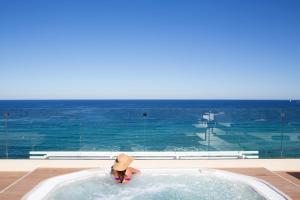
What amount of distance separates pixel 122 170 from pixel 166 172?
0.75 m

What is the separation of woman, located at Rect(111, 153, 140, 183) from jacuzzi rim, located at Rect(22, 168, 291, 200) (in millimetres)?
202

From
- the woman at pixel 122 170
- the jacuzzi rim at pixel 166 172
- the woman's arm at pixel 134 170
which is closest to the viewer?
the jacuzzi rim at pixel 166 172

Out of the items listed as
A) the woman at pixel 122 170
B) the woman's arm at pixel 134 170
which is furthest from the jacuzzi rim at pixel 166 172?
the woman at pixel 122 170

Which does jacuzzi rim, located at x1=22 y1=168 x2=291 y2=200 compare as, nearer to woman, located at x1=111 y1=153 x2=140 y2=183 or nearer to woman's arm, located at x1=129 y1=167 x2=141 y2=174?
woman's arm, located at x1=129 y1=167 x2=141 y2=174

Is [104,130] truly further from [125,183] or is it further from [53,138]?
[125,183]

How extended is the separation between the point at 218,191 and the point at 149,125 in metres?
3.72

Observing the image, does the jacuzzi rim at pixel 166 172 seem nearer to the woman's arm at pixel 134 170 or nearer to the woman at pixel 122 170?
the woman's arm at pixel 134 170

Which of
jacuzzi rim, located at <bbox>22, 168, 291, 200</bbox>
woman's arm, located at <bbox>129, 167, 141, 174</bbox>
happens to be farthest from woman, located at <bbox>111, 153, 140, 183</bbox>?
jacuzzi rim, located at <bbox>22, 168, 291, 200</bbox>

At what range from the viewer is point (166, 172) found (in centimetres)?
475

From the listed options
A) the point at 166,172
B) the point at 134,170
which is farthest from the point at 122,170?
the point at 166,172

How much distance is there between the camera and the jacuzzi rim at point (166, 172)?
11.7 ft

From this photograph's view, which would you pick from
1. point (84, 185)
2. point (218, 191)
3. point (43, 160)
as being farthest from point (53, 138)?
point (218, 191)

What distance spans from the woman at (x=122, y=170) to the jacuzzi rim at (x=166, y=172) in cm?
20

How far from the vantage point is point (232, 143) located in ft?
26.2
